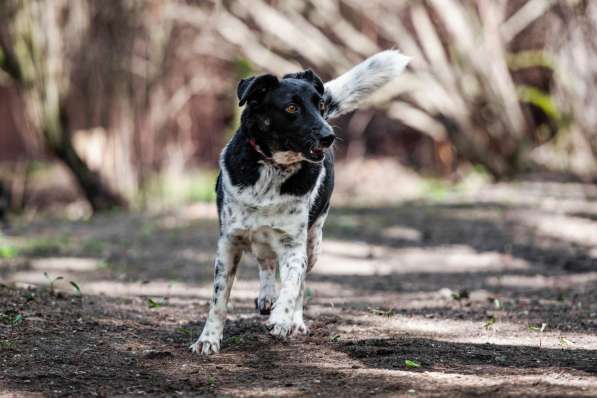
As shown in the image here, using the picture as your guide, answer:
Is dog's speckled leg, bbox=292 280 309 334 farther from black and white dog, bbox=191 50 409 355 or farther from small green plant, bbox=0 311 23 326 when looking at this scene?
small green plant, bbox=0 311 23 326

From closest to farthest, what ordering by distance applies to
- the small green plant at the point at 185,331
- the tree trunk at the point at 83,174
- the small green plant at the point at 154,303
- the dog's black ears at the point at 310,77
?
1. the small green plant at the point at 185,331
2. the dog's black ears at the point at 310,77
3. the small green plant at the point at 154,303
4. the tree trunk at the point at 83,174

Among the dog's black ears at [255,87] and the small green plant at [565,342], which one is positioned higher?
the dog's black ears at [255,87]

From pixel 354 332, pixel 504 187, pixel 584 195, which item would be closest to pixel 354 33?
pixel 504 187

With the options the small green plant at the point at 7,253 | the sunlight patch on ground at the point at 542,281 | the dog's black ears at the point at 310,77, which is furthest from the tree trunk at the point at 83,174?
the dog's black ears at the point at 310,77

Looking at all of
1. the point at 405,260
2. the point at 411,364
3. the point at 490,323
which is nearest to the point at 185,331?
the point at 411,364

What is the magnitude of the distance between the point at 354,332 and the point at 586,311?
5.77 feet

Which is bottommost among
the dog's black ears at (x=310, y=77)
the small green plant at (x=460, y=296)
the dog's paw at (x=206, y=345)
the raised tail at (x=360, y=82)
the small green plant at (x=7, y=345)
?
A: the small green plant at (x=7, y=345)

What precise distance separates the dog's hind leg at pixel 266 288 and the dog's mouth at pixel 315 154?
0.96 m

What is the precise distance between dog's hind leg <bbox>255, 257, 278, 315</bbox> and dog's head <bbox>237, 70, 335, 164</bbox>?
93 cm

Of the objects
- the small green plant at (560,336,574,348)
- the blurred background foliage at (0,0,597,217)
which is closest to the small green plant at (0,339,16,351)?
the small green plant at (560,336,574,348)

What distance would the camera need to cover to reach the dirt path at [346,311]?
4.07m

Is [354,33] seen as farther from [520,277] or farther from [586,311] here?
[586,311]

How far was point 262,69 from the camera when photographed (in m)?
15.7

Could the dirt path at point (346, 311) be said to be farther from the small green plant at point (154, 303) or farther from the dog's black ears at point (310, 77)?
the dog's black ears at point (310, 77)
